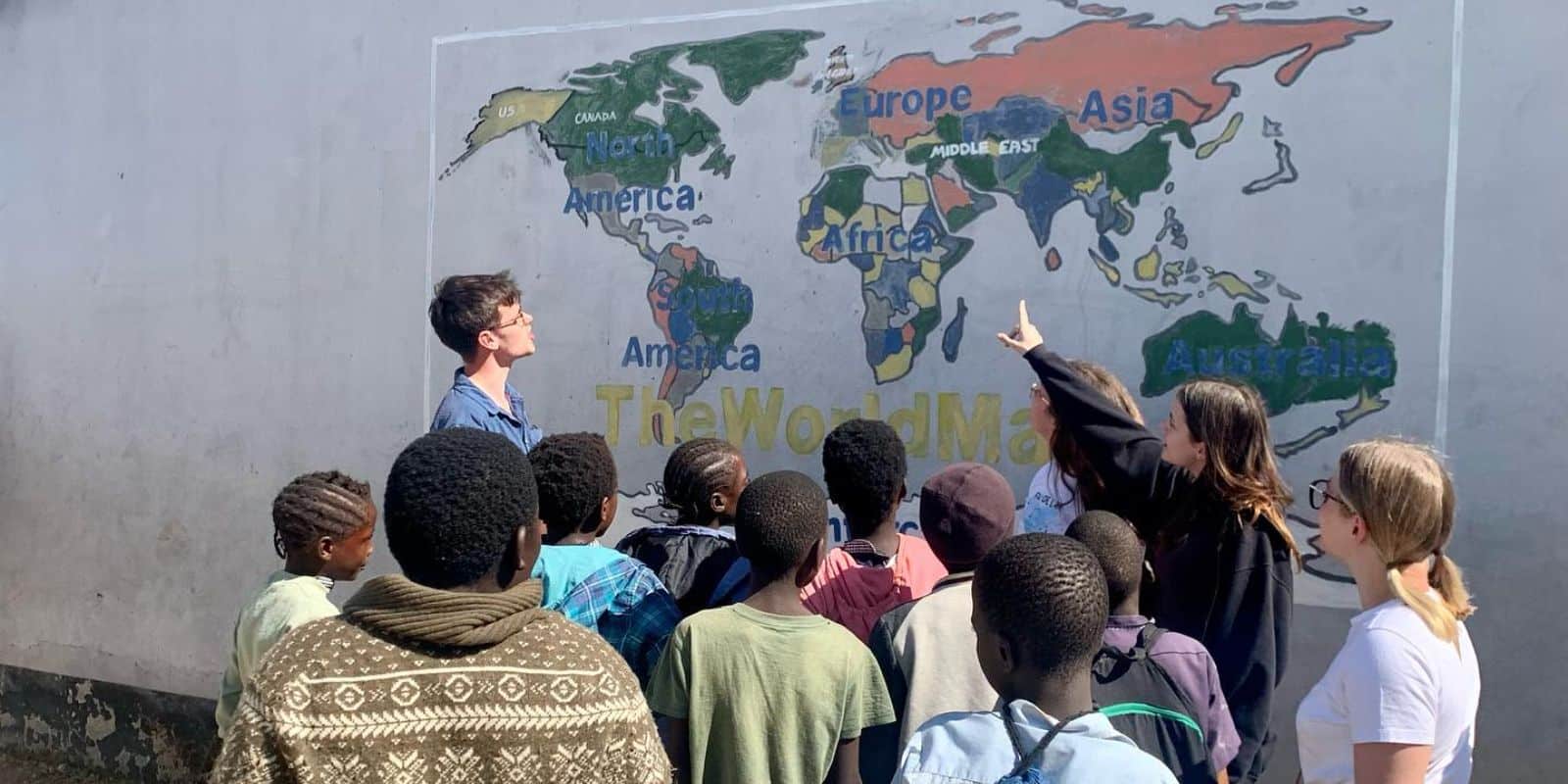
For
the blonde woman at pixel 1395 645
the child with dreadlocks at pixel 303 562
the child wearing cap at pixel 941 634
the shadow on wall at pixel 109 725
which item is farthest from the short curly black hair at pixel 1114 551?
the shadow on wall at pixel 109 725

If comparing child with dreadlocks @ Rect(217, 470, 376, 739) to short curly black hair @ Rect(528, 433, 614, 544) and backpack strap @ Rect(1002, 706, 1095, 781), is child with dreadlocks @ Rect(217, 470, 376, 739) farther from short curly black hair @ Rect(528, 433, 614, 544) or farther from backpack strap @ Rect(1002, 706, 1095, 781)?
backpack strap @ Rect(1002, 706, 1095, 781)

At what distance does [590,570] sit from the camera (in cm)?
278

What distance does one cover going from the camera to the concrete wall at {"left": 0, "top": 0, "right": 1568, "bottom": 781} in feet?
17.6

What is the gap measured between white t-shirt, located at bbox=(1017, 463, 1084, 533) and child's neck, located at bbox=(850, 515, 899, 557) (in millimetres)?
486

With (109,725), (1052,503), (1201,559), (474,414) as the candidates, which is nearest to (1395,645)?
(1201,559)

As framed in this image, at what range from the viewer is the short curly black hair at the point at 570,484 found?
113 inches

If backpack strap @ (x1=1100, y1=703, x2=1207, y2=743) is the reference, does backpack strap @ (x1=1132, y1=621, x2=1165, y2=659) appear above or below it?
above

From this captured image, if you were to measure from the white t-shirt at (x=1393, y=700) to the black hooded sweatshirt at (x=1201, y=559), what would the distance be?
357 millimetres

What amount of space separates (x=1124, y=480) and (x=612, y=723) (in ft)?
5.21

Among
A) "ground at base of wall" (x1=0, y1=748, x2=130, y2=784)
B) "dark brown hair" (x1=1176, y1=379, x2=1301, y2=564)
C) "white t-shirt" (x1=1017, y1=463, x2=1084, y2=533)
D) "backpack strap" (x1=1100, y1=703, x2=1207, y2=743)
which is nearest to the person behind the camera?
"backpack strap" (x1=1100, y1=703, x2=1207, y2=743)

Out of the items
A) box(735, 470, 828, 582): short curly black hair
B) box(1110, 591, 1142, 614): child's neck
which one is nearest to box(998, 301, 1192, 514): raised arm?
box(1110, 591, 1142, 614): child's neck

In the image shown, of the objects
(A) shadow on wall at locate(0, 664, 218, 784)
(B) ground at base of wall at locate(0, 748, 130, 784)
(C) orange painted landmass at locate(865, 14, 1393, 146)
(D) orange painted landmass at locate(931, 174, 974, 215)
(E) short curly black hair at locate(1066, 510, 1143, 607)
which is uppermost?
(C) orange painted landmass at locate(865, 14, 1393, 146)

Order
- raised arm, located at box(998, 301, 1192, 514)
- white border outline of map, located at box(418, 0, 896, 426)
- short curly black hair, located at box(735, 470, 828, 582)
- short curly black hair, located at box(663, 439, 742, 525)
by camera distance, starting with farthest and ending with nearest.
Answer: white border outline of map, located at box(418, 0, 896, 426) < short curly black hair, located at box(663, 439, 742, 525) < raised arm, located at box(998, 301, 1192, 514) < short curly black hair, located at box(735, 470, 828, 582)

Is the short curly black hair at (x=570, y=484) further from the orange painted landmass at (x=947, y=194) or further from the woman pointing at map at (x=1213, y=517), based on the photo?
the orange painted landmass at (x=947, y=194)
